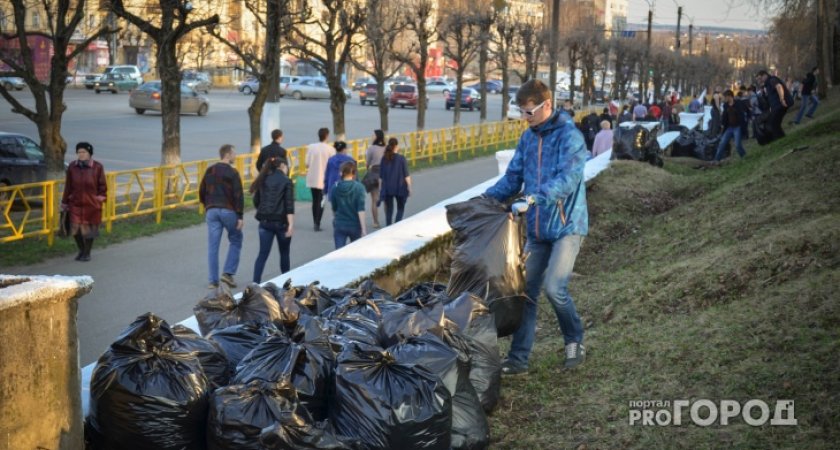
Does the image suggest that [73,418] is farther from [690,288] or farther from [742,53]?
[742,53]

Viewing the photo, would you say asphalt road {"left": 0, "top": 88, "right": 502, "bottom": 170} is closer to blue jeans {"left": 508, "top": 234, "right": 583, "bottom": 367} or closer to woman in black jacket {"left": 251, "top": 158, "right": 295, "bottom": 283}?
woman in black jacket {"left": 251, "top": 158, "right": 295, "bottom": 283}

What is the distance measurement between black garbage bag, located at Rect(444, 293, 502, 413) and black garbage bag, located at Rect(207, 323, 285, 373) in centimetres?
95

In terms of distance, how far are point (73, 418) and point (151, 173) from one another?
13.2m

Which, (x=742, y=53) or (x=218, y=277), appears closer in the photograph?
(x=218, y=277)

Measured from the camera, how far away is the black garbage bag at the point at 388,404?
4.12 metres

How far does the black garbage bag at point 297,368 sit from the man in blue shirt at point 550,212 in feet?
5.31

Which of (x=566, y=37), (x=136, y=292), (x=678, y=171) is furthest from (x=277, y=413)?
(x=566, y=37)

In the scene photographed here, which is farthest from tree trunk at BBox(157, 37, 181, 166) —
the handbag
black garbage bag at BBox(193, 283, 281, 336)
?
black garbage bag at BBox(193, 283, 281, 336)

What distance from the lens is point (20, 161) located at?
1670 cm

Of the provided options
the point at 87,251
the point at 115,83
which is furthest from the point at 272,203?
the point at 115,83

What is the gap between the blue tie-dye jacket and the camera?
18.3ft

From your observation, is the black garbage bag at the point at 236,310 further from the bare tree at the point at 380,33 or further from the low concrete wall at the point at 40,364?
the bare tree at the point at 380,33

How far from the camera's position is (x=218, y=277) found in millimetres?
11117

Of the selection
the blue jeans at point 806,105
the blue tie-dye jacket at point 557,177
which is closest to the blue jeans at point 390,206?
the blue tie-dye jacket at point 557,177
